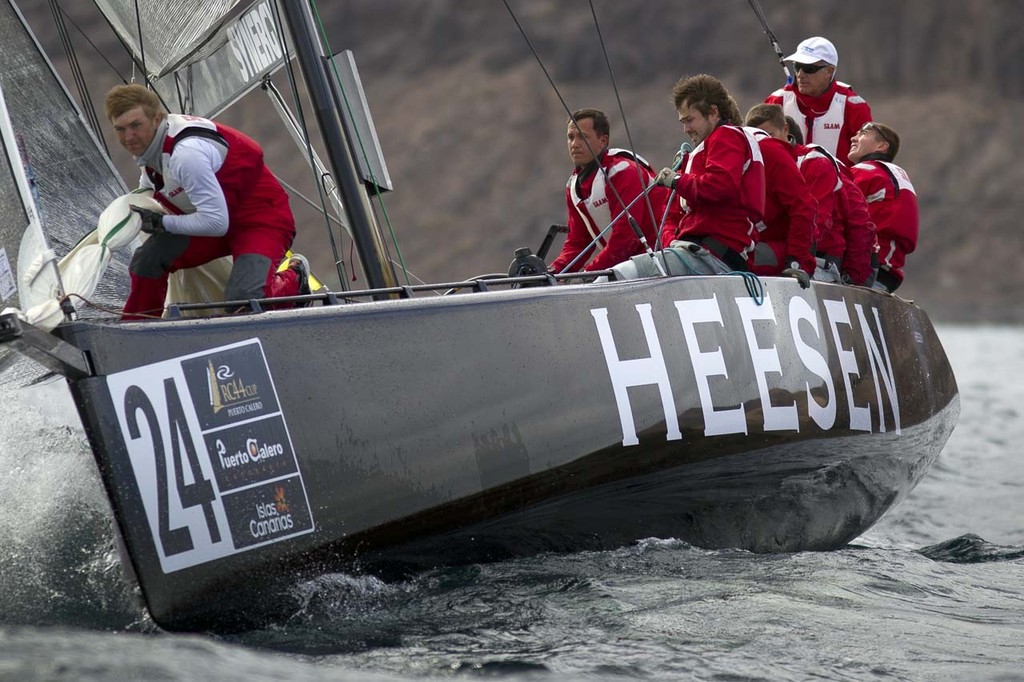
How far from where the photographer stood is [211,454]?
3.29 metres

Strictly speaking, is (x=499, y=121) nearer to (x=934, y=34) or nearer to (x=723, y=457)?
(x=934, y=34)

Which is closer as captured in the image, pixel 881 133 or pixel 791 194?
pixel 791 194

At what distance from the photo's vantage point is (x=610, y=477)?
12.9 ft

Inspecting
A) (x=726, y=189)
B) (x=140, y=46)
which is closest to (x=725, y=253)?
(x=726, y=189)

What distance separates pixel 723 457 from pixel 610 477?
460mm

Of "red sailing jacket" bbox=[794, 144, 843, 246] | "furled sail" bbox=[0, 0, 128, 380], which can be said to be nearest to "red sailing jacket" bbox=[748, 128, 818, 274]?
"red sailing jacket" bbox=[794, 144, 843, 246]

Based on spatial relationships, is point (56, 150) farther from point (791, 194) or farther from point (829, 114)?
point (829, 114)

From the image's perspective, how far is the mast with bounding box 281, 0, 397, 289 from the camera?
4.52 m

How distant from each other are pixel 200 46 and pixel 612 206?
1874 mm

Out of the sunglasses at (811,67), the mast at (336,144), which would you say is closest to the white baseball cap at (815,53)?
the sunglasses at (811,67)

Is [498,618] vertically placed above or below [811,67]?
below

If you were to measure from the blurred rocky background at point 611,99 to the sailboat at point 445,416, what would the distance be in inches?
1098

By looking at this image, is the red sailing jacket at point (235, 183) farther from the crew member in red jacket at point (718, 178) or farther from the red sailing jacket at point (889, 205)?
the red sailing jacket at point (889, 205)

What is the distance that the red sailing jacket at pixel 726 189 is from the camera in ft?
15.1
